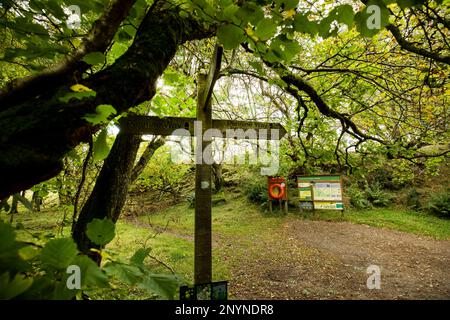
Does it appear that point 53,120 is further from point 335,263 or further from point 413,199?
point 413,199

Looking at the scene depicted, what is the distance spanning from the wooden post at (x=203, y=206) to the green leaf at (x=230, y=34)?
180 cm

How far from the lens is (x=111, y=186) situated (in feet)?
8.95

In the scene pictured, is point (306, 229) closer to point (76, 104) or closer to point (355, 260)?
point (355, 260)

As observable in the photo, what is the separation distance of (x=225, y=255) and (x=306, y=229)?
4067 mm

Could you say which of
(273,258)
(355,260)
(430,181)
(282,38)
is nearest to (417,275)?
(355,260)

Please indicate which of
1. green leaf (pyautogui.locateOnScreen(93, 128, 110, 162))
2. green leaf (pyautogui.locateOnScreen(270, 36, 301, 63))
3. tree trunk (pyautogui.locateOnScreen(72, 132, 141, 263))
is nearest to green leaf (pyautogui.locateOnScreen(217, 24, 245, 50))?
green leaf (pyautogui.locateOnScreen(270, 36, 301, 63))

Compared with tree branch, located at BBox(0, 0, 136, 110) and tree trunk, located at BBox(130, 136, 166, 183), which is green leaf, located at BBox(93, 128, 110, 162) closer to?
tree branch, located at BBox(0, 0, 136, 110)

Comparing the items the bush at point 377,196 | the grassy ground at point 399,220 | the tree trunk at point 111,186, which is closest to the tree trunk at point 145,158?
the tree trunk at point 111,186

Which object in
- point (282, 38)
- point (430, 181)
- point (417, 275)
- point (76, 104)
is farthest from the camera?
point (430, 181)

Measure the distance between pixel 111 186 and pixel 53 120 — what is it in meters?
2.04

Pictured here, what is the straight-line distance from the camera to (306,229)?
9.52 m

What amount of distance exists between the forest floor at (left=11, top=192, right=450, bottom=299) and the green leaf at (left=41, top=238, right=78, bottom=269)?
2189 millimetres

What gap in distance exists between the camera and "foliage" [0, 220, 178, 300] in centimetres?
43
